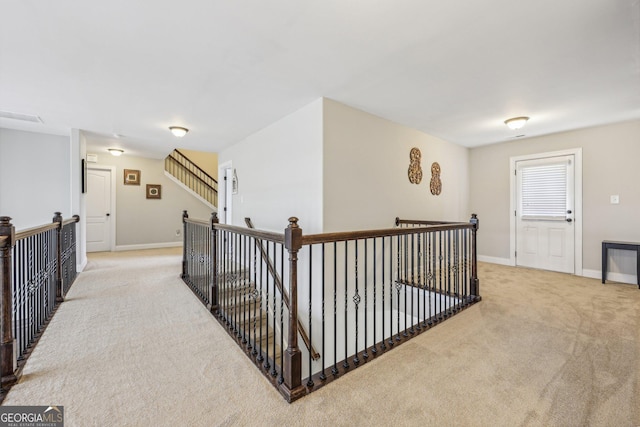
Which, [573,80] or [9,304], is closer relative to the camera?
[9,304]

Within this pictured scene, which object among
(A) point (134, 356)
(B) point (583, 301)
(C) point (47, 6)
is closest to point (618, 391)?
(B) point (583, 301)

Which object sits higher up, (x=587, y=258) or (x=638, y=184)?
(x=638, y=184)

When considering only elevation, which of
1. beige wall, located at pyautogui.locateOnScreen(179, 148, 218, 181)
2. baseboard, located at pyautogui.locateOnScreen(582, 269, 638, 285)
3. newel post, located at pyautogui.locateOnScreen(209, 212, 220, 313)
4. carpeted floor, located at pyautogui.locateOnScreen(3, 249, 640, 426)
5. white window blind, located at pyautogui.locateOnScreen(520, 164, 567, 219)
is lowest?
carpeted floor, located at pyautogui.locateOnScreen(3, 249, 640, 426)

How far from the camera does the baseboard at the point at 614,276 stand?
160 inches

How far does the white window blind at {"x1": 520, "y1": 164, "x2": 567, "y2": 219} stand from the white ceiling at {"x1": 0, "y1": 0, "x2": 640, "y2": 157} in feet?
3.28

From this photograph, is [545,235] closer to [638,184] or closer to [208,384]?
[638,184]

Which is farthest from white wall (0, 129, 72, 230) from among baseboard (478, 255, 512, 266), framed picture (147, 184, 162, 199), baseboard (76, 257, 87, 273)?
baseboard (478, 255, 512, 266)

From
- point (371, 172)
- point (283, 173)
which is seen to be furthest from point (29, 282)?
point (371, 172)

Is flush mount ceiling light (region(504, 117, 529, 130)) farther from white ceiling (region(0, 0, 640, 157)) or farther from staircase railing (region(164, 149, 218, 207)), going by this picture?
staircase railing (region(164, 149, 218, 207))

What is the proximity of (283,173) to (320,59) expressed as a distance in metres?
1.84

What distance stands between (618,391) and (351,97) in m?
3.20

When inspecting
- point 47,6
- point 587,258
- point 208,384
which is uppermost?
point 47,6

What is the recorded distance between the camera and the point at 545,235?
4895 millimetres

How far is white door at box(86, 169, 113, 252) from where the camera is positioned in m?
6.52
